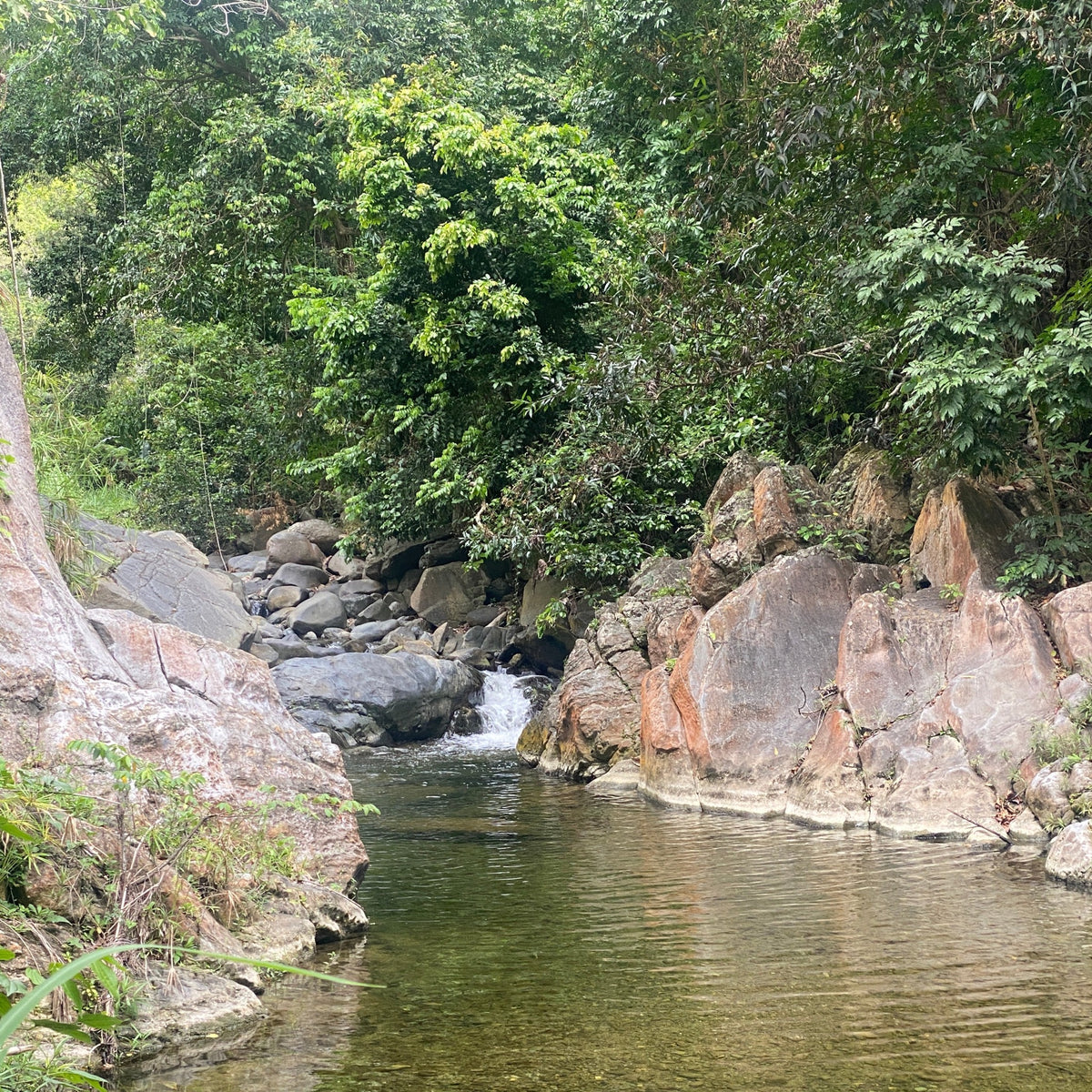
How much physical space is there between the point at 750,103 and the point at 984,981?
10.6 meters

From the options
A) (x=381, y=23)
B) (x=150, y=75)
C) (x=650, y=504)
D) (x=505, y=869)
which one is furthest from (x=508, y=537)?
(x=150, y=75)

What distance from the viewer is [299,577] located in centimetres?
2584

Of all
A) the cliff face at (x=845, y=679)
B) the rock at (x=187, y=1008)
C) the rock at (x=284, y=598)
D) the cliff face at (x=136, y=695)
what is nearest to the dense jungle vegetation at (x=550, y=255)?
the cliff face at (x=845, y=679)

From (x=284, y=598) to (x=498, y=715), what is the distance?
799 cm

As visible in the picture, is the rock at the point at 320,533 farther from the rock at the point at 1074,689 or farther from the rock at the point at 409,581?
the rock at the point at 1074,689

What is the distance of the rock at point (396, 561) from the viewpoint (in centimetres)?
2453

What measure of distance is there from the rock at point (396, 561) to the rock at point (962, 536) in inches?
548

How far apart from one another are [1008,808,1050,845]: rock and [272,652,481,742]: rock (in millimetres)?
9959

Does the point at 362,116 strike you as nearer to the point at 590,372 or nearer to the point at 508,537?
the point at 590,372

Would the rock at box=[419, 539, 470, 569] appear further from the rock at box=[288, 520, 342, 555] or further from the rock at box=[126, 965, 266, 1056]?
the rock at box=[126, 965, 266, 1056]

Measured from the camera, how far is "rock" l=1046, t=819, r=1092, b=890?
314 inches

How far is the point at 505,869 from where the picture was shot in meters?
9.43

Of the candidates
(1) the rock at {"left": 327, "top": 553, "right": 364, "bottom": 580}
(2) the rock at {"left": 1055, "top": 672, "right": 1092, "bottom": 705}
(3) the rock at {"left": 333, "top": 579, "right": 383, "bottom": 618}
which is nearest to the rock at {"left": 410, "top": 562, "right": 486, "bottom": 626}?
(3) the rock at {"left": 333, "top": 579, "right": 383, "bottom": 618}

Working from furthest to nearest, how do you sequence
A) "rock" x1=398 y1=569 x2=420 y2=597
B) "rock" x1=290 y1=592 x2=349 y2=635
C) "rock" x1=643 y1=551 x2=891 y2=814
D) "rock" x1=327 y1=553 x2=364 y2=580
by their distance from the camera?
"rock" x1=327 y1=553 x2=364 y2=580 < "rock" x1=398 y1=569 x2=420 y2=597 < "rock" x1=290 y1=592 x2=349 y2=635 < "rock" x1=643 y1=551 x2=891 y2=814
